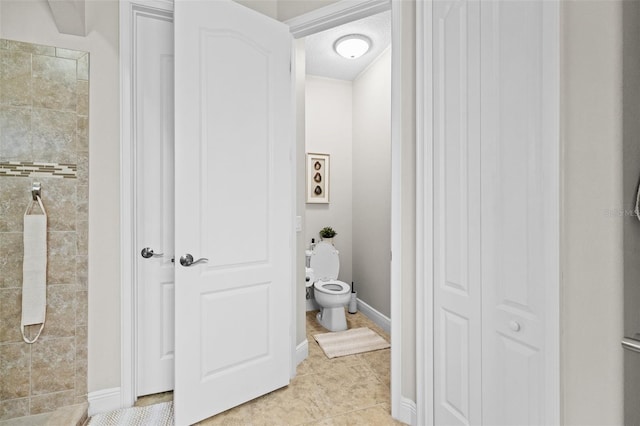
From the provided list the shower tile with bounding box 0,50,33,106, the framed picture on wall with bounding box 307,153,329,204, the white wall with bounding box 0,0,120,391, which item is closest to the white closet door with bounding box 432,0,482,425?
the white wall with bounding box 0,0,120,391

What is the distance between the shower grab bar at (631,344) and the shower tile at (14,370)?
2465 millimetres

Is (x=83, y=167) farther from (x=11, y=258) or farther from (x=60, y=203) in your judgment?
(x=11, y=258)

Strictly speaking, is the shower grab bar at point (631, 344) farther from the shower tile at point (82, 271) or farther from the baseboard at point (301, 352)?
the shower tile at point (82, 271)

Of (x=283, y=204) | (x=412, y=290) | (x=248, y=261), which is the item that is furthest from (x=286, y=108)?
(x=412, y=290)

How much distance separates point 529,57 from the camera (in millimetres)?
1149

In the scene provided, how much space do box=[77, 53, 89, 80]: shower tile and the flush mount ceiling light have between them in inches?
78.3

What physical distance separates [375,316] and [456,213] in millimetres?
2145

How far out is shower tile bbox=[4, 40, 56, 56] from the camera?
1676 mm

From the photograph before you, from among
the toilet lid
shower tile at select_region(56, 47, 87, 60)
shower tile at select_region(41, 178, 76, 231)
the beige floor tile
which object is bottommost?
the beige floor tile

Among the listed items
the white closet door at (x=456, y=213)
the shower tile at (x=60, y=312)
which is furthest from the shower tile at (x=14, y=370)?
the white closet door at (x=456, y=213)

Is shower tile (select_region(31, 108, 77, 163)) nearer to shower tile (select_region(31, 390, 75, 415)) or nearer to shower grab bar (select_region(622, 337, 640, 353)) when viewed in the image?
shower tile (select_region(31, 390, 75, 415))

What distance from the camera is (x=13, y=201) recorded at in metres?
1.69

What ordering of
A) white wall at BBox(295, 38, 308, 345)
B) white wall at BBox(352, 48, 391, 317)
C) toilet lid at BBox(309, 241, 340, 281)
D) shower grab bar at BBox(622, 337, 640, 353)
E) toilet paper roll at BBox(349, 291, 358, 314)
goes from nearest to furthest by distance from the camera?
1. shower grab bar at BBox(622, 337, 640, 353)
2. white wall at BBox(295, 38, 308, 345)
3. white wall at BBox(352, 48, 391, 317)
4. toilet lid at BBox(309, 241, 340, 281)
5. toilet paper roll at BBox(349, 291, 358, 314)

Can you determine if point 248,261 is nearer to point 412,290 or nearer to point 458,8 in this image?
point 412,290
